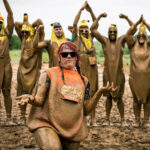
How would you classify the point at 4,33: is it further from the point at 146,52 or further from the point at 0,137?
A: the point at 146,52

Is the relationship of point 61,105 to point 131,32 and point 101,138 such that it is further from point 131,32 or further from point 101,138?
point 131,32

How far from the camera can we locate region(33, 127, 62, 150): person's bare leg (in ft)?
9.67

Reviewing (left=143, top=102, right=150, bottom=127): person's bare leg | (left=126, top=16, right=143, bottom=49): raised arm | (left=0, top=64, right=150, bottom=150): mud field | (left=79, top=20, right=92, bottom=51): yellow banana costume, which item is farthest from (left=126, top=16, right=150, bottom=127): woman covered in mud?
(left=79, top=20, right=92, bottom=51): yellow banana costume

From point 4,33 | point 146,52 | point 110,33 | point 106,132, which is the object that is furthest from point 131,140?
point 4,33

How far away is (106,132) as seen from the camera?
20.7 ft

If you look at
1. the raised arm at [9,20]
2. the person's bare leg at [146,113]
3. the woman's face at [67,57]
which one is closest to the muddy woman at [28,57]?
the raised arm at [9,20]

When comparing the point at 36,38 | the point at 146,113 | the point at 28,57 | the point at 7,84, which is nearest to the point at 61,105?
the point at 36,38

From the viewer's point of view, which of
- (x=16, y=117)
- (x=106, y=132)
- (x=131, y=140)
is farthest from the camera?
(x=16, y=117)

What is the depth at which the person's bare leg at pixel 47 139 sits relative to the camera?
116 inches

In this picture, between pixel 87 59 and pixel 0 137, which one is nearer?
pixel 0 137

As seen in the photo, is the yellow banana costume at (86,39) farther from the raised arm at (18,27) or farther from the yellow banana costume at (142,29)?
the raised arm at (18,27)

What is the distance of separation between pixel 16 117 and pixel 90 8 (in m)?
3.30

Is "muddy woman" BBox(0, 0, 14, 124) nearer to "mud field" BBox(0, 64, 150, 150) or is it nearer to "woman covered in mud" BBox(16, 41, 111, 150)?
"mud field" BBox(0, 64, 150, 150)

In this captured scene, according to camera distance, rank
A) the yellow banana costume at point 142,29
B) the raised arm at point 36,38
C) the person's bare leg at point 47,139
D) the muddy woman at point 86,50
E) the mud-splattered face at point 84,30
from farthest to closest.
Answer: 1. the mud-splattered face at point 84,30
2. the muddy woman at point 86,50
3. the yellow banana costume at point 142,29
4. the raised arm at point 36,38
5. the person's bare leg at point 47,139
